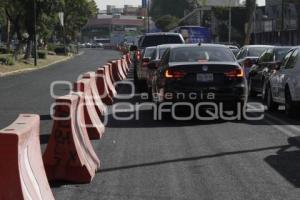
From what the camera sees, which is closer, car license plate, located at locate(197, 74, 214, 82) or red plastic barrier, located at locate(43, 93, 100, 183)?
red plastic barrier, located at locate(43, 93, 100, 183)

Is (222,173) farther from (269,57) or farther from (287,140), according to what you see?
(269,57)

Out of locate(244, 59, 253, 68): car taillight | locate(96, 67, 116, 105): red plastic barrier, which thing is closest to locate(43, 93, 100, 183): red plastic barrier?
locate(96, 67, 116, 105): red plastic barrier

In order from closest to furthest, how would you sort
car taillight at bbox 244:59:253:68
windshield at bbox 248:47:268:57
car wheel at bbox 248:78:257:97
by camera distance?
→ car wheel at bbox 248:78:257:97
car taillight at bbox 244:59:253:68
windshield at bbox 248:47:268:57

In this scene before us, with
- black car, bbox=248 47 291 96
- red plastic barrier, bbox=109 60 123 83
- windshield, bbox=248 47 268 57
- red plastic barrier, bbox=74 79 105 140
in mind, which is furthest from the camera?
red plastic barrier, bbox=109 60 123 83

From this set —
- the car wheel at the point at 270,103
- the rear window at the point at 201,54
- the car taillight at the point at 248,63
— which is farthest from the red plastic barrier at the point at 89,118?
the car taillight at the point at 248,63

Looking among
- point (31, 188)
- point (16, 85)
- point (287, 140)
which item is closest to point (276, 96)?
point (287, 140)

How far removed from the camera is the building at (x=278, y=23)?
6769 cm

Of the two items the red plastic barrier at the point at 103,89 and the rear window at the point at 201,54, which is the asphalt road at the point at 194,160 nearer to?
the rear window at the point at 201,54

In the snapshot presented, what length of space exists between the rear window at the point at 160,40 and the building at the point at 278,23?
38.1m

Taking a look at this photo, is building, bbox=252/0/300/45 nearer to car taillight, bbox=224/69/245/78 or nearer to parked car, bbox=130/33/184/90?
parked car, bbox=130/33/184/90

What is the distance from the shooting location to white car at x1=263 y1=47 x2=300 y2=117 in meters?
14.7

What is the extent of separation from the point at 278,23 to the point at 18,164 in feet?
232

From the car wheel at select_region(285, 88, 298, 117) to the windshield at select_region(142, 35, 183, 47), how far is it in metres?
12.6

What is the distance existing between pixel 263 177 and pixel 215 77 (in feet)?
19.7
